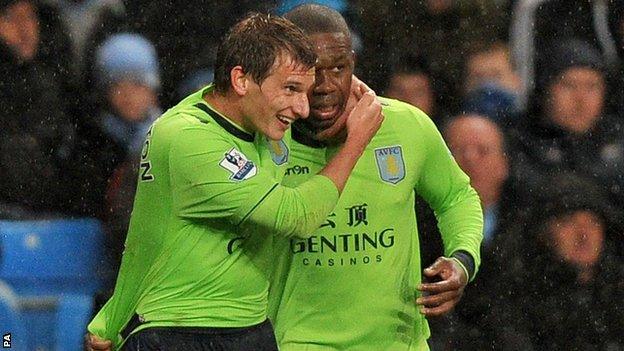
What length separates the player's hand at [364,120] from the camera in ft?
13.5

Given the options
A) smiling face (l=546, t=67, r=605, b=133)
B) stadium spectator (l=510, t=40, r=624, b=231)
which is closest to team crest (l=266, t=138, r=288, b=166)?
stadium spectator (l=510, t=40, r=624, b=231)

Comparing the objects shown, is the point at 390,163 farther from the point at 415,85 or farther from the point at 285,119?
the point at 415,85

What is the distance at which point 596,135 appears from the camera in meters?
5.79

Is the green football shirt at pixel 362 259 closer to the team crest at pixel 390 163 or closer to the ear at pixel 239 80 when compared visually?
the team crest at pixel 390 163

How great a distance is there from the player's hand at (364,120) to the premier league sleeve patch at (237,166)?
371 millimetres

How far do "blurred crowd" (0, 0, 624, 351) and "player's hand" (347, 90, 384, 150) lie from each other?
1.27 meters

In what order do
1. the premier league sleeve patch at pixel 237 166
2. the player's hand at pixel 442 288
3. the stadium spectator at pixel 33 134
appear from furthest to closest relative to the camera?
the stadium spectator at pixel 33 134 → the player's hand at pixel 442 288 → the premier league sleeve patch at pixel 237 166

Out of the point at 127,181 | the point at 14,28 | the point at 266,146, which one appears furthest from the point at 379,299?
the point at 14,28

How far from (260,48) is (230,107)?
0.55ft

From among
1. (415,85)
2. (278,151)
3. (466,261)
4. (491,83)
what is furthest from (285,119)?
(491,83)

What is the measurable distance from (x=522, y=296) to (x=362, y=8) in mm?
1220

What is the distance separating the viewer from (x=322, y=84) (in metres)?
4.23

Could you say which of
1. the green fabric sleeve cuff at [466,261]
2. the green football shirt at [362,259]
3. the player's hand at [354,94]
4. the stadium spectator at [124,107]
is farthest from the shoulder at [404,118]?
the stadium spectator at [124,107]

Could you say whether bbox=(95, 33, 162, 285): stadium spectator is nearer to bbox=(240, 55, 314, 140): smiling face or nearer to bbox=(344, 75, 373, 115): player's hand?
bbox=(344, 75, 373, 115): player's hand
